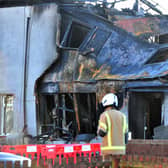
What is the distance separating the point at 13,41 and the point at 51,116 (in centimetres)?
354

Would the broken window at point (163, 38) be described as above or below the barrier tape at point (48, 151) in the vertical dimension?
above

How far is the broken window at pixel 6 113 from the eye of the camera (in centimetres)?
1659

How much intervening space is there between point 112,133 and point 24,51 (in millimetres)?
10652

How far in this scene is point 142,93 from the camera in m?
13.9

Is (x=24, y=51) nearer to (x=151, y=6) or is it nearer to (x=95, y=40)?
(x=95, y=40)

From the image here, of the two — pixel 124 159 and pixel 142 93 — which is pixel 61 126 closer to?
pixel 142 93

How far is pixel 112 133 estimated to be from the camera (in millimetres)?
6277

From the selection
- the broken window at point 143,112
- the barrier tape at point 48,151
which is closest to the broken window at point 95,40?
the broken window at point 143,112

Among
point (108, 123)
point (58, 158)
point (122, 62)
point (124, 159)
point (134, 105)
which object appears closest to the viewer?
point (108, 123)

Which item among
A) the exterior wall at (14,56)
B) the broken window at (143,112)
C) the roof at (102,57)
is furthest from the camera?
the exterior wall at (14,56)

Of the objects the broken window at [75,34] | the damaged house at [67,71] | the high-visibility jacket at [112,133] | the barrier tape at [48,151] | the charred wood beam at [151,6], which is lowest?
the barrier tape at [48,151]

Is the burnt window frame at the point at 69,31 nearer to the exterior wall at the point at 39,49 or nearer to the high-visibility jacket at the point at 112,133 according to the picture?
the exterior wall at the point at 39,49

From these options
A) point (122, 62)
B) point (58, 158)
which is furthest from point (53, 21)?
point (58, 158)

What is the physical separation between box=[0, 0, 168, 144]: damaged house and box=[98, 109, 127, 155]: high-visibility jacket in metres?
7.16
